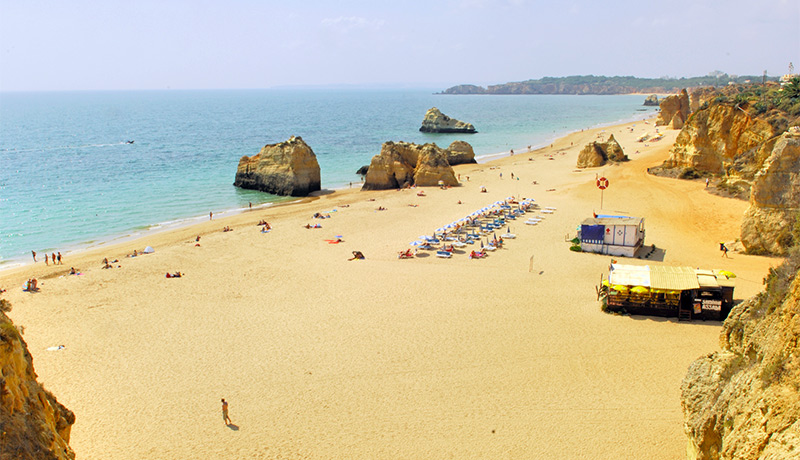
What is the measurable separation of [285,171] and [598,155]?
94.9 feet

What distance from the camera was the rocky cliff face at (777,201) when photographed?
2294 centimetres

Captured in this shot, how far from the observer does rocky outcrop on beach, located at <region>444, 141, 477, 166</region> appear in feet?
190

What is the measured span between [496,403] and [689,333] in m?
7.67

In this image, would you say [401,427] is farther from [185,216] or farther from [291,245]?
[185,216]

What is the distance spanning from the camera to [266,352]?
1689 centimetres

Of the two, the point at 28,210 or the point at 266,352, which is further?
the point at 28,210

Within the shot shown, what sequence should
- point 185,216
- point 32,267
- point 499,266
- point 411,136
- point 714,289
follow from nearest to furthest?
point 714,289, point 499,266, point 32,267, point 185,216, point 411,136

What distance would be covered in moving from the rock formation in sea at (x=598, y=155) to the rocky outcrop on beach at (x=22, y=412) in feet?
162

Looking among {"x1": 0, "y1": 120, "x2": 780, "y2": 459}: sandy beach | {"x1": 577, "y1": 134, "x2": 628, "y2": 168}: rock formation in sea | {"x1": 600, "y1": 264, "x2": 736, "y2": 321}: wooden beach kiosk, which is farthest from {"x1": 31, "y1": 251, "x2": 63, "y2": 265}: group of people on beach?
{"x1": 577, "y1": 134, "x2": 628, "y2": 168}: rock formation in sea

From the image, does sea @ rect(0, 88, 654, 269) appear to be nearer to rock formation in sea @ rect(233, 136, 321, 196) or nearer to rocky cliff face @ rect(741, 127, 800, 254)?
rock formation in sea @ rect(233, 136, 321, 196)

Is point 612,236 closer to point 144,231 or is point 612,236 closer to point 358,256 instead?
point 358,256

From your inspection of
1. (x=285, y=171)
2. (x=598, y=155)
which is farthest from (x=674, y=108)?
(x=285, y=171)

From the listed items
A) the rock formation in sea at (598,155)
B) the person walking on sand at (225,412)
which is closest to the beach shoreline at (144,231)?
the person walking on sand at (225,412)

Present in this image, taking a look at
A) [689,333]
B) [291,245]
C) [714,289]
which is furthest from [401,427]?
[291,245]
